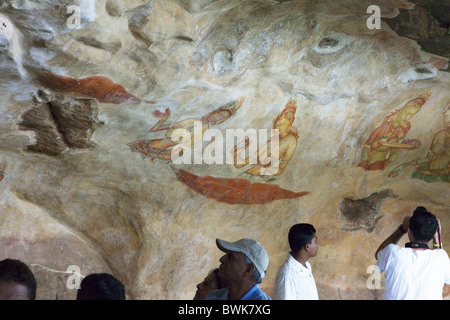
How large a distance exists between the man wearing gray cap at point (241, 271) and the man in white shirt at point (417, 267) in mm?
1307

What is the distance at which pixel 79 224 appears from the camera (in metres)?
7.22

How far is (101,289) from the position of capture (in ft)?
8.43

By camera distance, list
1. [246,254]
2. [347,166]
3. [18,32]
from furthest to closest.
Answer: [347,166]
[18,32]
[246,254]

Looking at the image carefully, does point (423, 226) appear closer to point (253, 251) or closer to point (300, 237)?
point (300, 237)

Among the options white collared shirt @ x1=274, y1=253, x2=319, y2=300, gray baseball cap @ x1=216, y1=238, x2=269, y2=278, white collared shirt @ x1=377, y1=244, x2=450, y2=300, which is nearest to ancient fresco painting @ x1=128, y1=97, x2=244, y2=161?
white collared shirt @ x1=274, y1=253, x2=319, y2=300

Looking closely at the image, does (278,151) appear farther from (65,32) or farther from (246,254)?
(246,254)

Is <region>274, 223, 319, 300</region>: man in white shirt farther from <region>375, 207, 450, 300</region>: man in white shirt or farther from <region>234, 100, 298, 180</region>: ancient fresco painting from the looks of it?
<region>234, 100, 298, 180</region>: ancient fresco painting

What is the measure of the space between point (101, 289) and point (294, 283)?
160 cm

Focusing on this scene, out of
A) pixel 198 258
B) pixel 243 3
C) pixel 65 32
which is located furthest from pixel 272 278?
pixel 65 32

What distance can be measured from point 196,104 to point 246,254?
3.27 meters

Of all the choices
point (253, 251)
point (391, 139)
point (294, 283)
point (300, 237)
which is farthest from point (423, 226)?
point (391, 139)

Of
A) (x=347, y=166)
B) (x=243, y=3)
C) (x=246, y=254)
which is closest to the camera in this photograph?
(x=246, y=254)

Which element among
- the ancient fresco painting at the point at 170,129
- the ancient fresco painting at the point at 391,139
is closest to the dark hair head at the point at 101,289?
the ancient fresco painting at the point at 170,129

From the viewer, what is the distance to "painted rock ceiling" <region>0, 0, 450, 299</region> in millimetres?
5149
